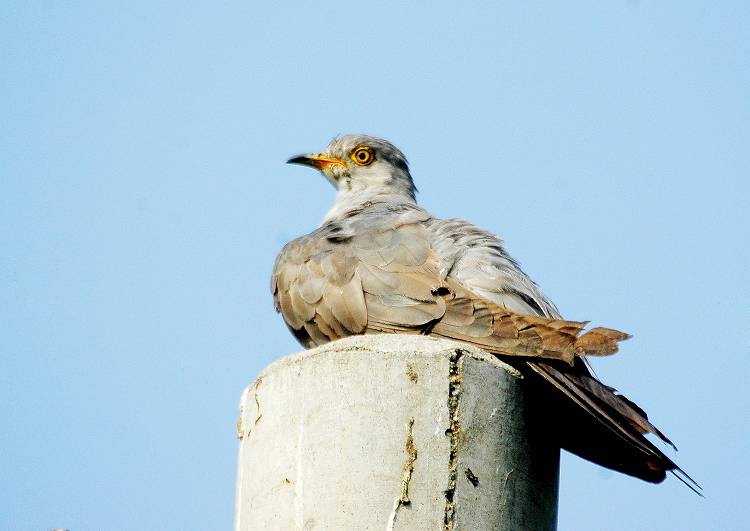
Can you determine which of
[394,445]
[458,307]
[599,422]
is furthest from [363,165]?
[394,445]

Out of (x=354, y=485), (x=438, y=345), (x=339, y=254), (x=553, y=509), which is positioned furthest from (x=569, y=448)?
(x=339, y=254)

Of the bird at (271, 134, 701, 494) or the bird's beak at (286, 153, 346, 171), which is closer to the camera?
the bird at (271, 134, 701, 494)

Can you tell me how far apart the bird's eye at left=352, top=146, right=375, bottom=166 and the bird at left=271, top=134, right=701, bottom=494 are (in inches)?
45.6

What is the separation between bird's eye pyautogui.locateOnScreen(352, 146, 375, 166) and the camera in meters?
8.16

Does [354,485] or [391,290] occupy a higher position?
[391,290]

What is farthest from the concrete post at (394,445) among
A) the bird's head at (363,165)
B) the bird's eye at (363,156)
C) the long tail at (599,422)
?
the bird's eye at (363,156)

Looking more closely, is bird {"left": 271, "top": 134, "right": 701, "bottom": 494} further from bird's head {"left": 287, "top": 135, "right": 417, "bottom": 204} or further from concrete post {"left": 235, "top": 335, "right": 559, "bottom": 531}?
bird's head {"left": 287, "top": 135, "right": 417, "bottom": 204}

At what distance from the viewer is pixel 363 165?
8.16 meters

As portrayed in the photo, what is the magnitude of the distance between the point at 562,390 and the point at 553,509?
24.8 inches

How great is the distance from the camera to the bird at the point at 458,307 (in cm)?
445

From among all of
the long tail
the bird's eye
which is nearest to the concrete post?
the long tail

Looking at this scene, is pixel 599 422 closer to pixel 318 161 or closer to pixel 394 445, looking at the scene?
pixel 394 445

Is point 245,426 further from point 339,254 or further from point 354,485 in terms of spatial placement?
point 339,254

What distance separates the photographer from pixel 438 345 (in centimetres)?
391
